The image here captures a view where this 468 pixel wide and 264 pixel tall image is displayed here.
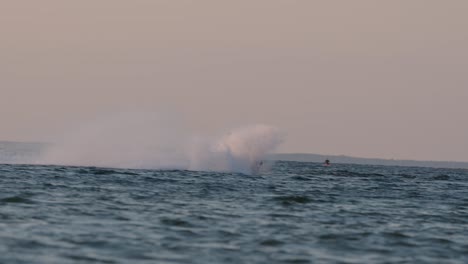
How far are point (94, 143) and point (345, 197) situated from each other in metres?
40.5

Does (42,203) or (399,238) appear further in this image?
(42,203)

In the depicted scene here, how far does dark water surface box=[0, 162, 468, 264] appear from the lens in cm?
2048

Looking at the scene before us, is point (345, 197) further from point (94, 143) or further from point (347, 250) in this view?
point (94, 143)

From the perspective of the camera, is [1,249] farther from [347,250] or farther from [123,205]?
[123,205]

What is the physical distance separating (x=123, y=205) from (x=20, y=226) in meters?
7.26

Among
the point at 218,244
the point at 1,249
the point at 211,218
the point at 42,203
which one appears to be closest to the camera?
the point at 1,249

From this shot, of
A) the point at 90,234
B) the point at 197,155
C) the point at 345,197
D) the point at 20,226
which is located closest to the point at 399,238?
the point at 90,234

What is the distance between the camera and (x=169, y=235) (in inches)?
914

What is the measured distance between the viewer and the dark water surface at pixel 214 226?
20.5 meters

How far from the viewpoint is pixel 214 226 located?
25.7 m

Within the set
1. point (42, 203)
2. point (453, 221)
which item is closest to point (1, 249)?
point (42, 203)

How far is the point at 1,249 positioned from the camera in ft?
64.1

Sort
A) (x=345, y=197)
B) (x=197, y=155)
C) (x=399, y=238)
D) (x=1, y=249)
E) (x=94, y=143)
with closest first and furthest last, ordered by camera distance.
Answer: (x=1, y=249)
(x=399, y=238)
(x=345, y=197)
(x=197, y=155)
(x=94, y=143)

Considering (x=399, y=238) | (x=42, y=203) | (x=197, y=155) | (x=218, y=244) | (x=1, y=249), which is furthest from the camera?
(x=197, y=155)
